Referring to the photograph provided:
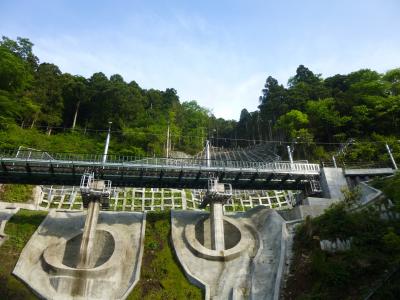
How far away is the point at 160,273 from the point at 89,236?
18.7ft

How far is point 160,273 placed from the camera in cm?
2216

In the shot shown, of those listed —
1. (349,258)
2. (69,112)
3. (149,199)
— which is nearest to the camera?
(349,258)

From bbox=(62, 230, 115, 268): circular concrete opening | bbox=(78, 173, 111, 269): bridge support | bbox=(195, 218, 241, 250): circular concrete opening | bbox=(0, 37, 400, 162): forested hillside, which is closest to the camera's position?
bbox=(78, 173, 111, 269): bridge support

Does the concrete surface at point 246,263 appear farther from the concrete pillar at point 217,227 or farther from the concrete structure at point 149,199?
the concrete structure at point 149,199

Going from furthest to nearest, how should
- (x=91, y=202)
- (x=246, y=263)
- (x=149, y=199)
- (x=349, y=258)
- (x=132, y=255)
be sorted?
(x=149, y=199), (x=91, y=202), (x=132, y=255), (x=246, y=263), (x=349, y=258)

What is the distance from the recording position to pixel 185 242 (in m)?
25.2

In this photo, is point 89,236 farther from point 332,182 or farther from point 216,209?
point 332,182

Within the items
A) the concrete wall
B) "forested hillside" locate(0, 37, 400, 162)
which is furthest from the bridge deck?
"forested hillside" locate(0, 37, 400, 162)

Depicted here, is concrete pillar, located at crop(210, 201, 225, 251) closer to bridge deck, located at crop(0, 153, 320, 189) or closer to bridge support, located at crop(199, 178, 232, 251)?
bridge support, located at crop(199, 178, 232, 251)

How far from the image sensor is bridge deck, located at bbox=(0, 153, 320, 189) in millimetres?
26750

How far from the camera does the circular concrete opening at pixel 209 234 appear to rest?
2675cm

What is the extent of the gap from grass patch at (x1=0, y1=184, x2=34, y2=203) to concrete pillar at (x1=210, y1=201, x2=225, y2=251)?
19.7 m

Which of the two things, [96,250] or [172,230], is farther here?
[172,230]

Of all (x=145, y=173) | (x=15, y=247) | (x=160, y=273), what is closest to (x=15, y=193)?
(x=15, y=247)
